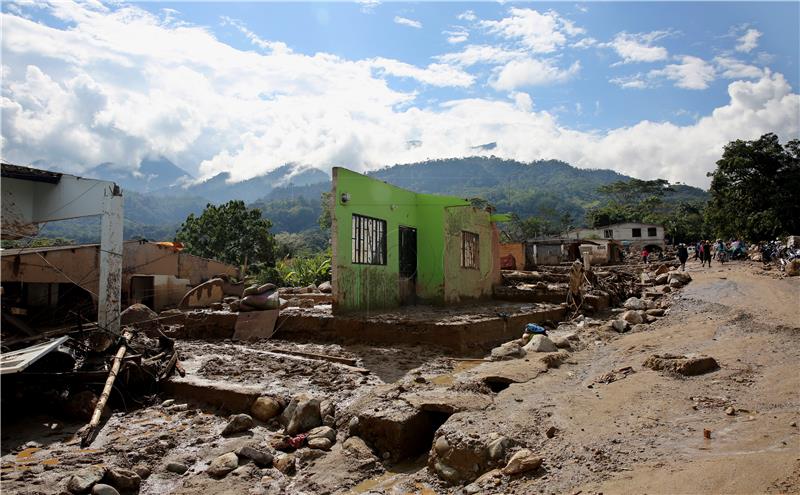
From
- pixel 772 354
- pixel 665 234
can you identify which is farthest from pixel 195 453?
pixel 665 234

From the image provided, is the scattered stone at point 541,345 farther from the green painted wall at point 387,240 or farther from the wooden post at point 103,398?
the wooden post at point 103,398

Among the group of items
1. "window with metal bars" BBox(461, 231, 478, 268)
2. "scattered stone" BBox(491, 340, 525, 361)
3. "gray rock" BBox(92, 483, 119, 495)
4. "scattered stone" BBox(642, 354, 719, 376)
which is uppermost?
"window with metal bars" BBox(461, 231, 478, 268)

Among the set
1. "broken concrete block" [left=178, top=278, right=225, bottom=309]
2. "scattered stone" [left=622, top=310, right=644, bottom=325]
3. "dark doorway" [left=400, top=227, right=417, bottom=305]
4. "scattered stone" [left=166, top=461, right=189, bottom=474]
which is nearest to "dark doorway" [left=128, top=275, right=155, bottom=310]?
"broken concrete block" [left=178, top=278, right=225, bottom=309]

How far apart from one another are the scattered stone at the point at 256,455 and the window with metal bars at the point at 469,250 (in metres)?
10.1

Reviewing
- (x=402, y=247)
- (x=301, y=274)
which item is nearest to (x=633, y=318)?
(x=402, y=247)

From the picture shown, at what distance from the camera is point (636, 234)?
5259 cm

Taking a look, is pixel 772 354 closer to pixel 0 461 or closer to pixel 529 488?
pixel 529 488

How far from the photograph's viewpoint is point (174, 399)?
6875mm

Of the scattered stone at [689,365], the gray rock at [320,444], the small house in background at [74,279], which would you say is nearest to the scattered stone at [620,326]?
the scattered stone at [689,365]

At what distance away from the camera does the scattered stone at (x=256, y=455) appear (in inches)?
193

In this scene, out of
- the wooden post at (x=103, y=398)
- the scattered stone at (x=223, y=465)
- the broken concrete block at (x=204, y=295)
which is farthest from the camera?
the broken concrete block at (x=204, y=295)

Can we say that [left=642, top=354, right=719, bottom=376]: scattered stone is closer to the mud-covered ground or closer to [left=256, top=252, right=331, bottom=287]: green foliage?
the mud-covered ground

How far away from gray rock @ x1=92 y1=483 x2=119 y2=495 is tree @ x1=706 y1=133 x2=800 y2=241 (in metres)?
36.4

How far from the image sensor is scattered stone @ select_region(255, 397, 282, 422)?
5.93 meters
